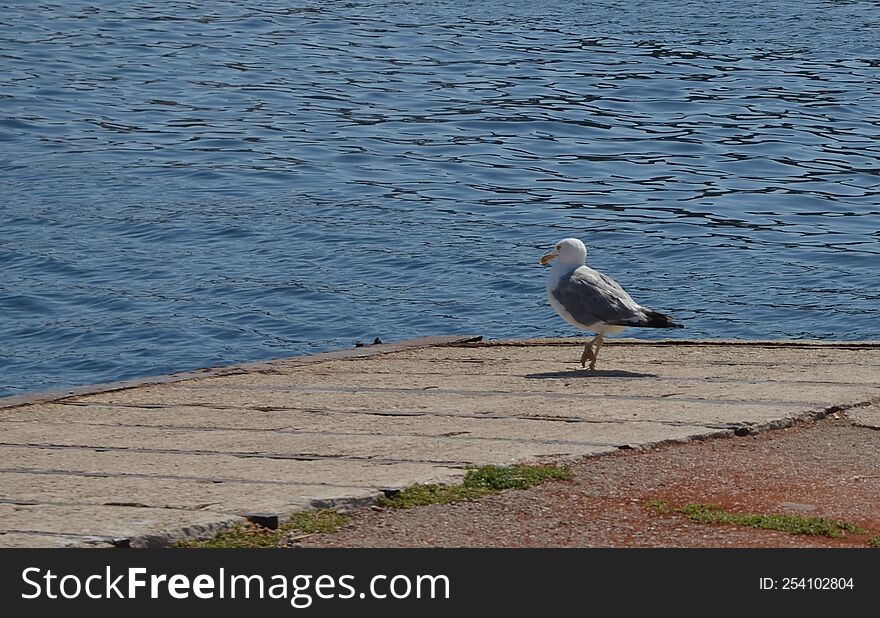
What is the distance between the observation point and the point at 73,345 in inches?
598

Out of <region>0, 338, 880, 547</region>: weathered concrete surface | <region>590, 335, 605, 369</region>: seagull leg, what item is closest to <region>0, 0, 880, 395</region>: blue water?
<region>0, 338, 880, 547</region>: weathered concrete surface

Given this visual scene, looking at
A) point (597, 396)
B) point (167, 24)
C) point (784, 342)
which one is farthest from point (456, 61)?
point (597, 396)

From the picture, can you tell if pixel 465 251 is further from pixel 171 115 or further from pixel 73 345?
pixel 171 115

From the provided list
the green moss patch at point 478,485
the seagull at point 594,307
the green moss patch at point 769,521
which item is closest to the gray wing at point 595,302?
the seagull at point 594,307


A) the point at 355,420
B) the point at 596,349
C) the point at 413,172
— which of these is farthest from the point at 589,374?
the point at 413,172

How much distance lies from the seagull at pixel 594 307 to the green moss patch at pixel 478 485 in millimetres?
3311

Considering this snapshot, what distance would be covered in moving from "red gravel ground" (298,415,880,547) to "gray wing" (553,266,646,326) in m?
2.38

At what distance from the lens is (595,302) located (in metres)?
10.2

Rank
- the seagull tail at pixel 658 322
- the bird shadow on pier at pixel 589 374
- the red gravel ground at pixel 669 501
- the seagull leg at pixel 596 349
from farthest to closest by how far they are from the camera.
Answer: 1. the seagull leg at pixel 596 349
2. the seagull tail at pixel 658 322
3. the bird shadow on pier at pixel 589 374
4. the red gravel ground at pixel 669 501

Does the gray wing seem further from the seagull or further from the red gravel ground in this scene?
the red gravel ground

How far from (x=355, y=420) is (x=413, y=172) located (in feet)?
47.5

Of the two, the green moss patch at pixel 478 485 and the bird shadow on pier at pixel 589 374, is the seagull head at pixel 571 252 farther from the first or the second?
the green moss patch at pixel 478 485

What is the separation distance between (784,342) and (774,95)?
57.1 feet

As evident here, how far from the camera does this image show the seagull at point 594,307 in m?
10.2
